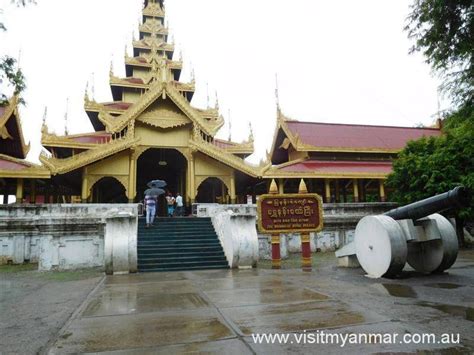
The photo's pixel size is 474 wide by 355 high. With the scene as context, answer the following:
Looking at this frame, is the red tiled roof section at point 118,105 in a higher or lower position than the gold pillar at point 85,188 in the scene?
higher

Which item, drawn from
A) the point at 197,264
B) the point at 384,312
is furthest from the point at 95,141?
the point at 384,312

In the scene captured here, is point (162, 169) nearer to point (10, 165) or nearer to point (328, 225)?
point (10, 165)

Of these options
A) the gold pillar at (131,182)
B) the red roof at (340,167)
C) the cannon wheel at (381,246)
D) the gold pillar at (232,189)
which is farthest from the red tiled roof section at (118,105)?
the cannon wheel at (381,246)

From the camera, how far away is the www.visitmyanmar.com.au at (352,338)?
3094 mm

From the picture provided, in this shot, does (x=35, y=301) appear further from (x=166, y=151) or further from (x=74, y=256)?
(x=166, y=151)

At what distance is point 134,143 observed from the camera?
56.7 ft

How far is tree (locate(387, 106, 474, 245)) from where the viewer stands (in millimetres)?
15020

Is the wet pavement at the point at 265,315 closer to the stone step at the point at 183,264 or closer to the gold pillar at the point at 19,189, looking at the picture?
the stone step at the point at 183,264

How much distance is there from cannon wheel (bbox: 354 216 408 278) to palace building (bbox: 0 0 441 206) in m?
10.9

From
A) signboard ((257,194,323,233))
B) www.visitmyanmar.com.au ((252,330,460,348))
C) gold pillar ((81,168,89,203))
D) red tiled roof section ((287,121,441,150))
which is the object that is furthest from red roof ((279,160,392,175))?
www.visitmyanmar.com.au ((252,330,460,348))

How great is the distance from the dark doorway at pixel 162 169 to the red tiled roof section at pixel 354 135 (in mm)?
7706

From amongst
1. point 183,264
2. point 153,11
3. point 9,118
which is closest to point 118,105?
point 9,118

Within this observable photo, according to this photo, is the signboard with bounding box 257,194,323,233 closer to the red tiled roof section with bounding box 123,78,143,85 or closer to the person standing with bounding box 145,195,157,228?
the person standing with bounding box 145,195,157,228

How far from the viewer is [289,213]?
977 centimetres
